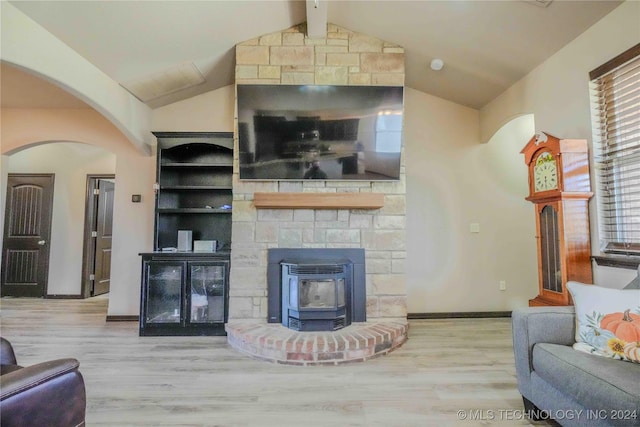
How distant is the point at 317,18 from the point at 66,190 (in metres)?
5.03

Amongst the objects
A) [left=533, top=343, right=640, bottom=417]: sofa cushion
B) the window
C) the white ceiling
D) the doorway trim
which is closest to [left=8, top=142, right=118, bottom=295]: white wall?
the doorway trim

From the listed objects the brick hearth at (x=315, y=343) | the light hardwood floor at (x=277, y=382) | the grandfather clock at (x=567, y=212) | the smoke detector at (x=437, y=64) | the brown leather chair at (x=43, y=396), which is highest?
the smoke detector at (x=437, y=64)

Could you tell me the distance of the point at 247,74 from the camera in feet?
11.3

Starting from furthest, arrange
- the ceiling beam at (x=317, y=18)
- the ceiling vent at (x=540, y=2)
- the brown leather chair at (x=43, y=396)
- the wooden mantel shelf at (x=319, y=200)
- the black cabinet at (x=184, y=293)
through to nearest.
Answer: the black cabinet at (x=184, y=293)
the wooden mantel shelf at (x=319, y=200)
the ceiling beam at (x=317, y=18)
the ceiling vent at (x=540, y=2)
the brown leather chair at (x=43, y=396)

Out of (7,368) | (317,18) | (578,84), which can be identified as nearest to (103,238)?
(7,368)

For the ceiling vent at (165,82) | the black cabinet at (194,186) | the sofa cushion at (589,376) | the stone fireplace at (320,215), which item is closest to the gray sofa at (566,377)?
the sofa cushion at (589,376)

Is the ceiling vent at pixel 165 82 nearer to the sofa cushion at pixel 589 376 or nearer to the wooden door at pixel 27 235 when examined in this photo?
the wooden door at pixel 27 235

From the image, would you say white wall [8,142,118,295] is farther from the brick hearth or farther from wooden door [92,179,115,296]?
the brick hearth

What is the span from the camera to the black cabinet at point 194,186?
3.66 m

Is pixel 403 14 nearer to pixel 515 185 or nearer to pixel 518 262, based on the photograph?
pixel 515 185

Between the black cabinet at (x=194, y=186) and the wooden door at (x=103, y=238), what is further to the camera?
the wooden door at (x=103, y=238)

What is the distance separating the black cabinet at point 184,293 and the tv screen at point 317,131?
42.4 inches

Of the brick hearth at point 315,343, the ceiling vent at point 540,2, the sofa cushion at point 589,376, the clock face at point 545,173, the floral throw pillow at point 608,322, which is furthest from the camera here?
the brick hearth at point 315,343

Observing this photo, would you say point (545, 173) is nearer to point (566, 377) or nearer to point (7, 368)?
point (566, 377)
